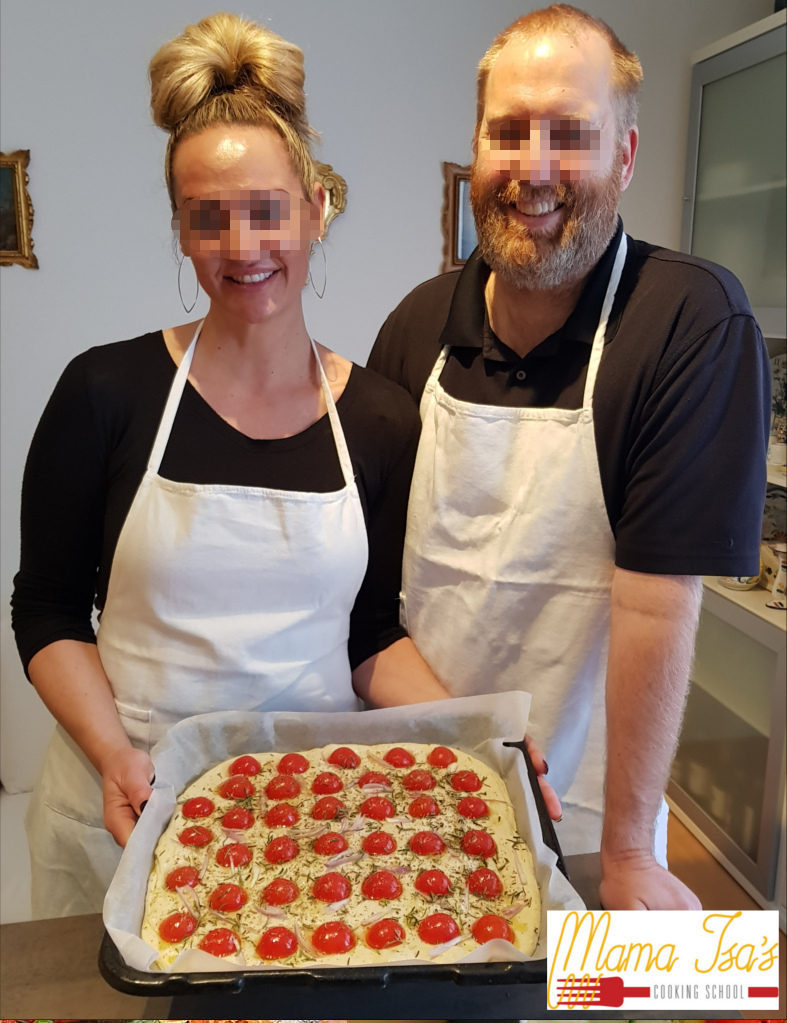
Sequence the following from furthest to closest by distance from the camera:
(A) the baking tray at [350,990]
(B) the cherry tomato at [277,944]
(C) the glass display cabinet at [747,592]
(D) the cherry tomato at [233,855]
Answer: (C) the glass display cabinet at [747,592], (D) the cherry tomato at [233,855], (B) the cherry tomato at [277,944], (A) the baking tray at [350,990]

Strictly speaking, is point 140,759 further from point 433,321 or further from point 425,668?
point 433,321

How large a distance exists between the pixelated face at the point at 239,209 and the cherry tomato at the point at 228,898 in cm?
62

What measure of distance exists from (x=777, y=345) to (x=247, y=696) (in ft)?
6.06

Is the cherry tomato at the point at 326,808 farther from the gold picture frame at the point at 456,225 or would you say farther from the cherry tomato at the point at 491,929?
the gold picture frame at the point at 456,225

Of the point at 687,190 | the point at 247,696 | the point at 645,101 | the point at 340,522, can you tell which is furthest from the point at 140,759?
the point at 687,190

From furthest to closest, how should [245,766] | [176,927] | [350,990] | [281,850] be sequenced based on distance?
[245,766]
[281,850]
[176,927]
[350,990]

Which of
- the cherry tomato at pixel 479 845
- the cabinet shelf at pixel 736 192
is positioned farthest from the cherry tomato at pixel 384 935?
the cabinet shelf at pixel 736 192

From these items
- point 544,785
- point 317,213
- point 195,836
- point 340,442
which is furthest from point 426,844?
point 317,213

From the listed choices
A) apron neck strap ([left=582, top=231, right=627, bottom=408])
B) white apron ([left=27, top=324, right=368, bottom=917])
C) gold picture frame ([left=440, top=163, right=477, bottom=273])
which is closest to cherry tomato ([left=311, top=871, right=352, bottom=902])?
white apron ([left=27, top=324, right=368, bottom=917])

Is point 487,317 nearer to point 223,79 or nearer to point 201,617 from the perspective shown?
point 223,79

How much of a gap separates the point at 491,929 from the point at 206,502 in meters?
0.54

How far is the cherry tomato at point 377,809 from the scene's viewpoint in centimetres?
93

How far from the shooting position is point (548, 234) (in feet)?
2.93

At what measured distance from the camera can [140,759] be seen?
2.98 ft
